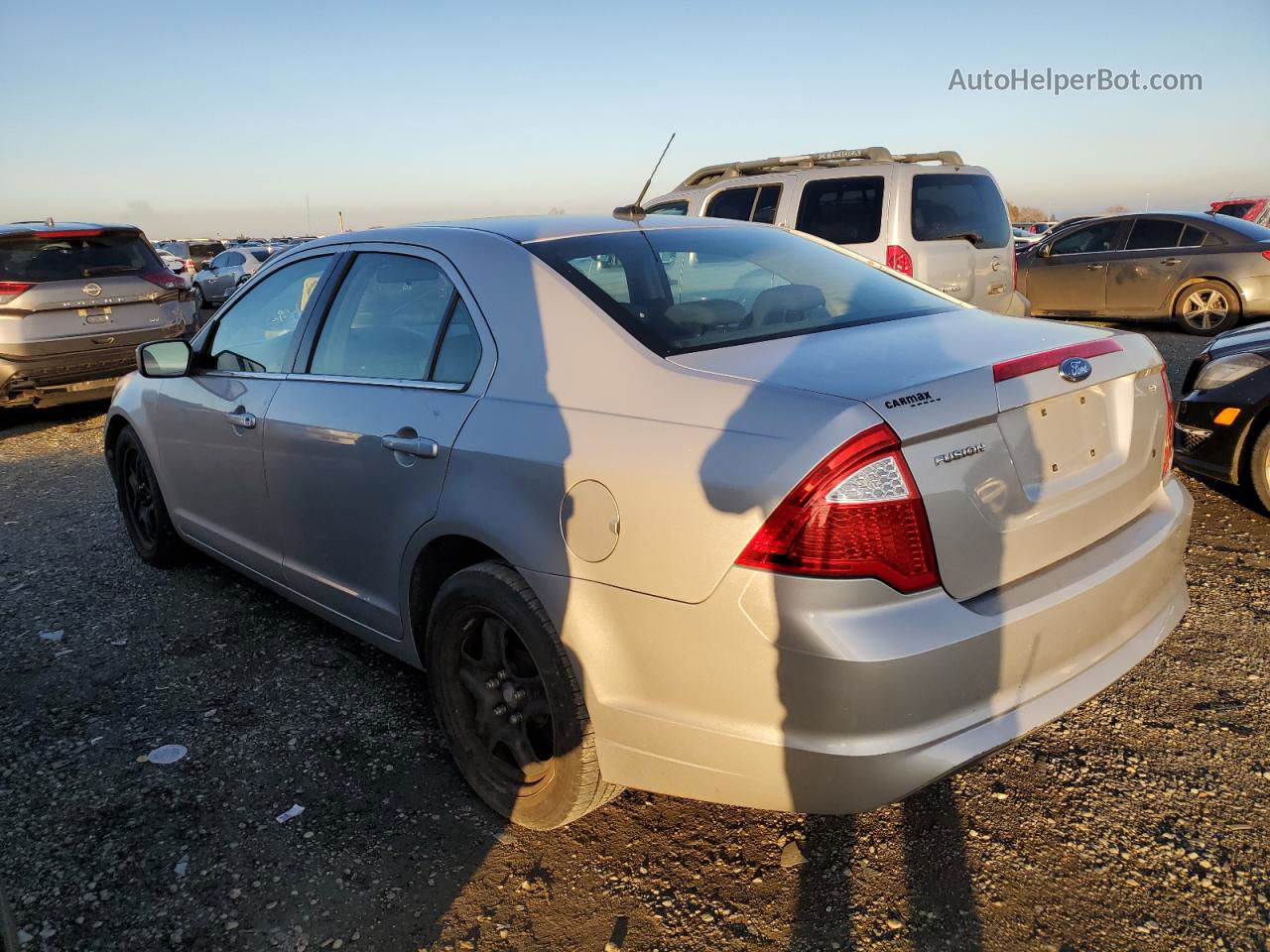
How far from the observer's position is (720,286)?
2.94m

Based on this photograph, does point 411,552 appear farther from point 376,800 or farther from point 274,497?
point 274,497

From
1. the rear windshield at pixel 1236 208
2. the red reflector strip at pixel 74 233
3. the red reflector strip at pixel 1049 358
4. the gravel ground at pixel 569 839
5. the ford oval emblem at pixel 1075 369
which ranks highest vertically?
the red reflector strip at pixel 74 233

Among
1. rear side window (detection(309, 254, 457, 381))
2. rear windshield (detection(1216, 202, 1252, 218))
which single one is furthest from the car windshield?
rear windshield (detection(1216, 202, 1252, 218))

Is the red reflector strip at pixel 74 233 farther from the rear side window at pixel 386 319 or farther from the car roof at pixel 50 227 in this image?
the rear side window at pixel 386 319

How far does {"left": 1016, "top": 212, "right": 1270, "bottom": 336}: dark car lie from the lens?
10375mm

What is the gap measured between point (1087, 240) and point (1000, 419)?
37.2 feet

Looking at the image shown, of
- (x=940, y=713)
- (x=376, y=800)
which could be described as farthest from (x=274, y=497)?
(x=940, y=713)

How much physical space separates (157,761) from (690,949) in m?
1.93

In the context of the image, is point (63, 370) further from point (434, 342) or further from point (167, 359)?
point (434, 342)

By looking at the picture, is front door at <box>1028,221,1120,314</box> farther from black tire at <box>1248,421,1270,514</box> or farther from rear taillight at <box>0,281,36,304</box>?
rear taillight at <box>0,281,36,304</box>

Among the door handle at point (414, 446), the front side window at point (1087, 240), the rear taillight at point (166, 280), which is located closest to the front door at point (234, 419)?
the door handle at point (414, 446)

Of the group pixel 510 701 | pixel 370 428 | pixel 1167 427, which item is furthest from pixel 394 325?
pixel 1167 427

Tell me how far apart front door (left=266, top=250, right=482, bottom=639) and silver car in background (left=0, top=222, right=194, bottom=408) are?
5834 millimetres

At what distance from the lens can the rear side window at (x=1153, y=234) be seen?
11000 mm
